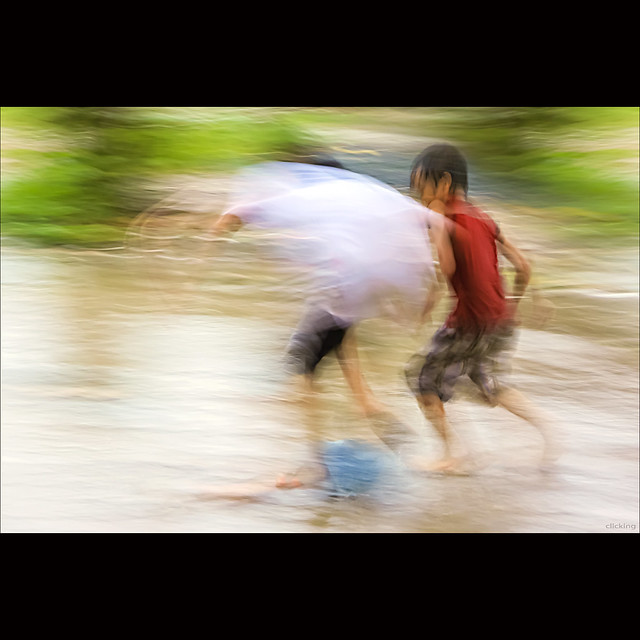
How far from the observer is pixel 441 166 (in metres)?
3.38

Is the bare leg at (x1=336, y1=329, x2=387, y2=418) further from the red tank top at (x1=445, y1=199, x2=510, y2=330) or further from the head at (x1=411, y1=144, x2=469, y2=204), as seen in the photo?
the head at (x1=411, y1=144, x2=469, y2=204)

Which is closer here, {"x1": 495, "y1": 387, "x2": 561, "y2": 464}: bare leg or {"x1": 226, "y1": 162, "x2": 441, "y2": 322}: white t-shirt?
{"x1": 226, "y1": 162, "x2": 441, "y2": 322}: white t-shirt

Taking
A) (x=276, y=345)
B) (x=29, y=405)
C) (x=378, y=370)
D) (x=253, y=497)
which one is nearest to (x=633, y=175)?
(x=378, y=370)

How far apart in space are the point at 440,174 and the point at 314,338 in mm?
680

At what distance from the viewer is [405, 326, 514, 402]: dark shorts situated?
3363mm

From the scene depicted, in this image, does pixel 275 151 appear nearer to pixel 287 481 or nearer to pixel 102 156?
pixel 102 156

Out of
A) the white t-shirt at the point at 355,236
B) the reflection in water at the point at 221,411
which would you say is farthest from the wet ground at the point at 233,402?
the white t-shirt at the point at 355,236

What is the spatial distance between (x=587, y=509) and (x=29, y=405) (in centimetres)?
190

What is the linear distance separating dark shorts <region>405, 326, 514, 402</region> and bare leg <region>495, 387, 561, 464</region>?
6 centimetres

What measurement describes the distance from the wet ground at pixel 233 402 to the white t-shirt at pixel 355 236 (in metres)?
0.14

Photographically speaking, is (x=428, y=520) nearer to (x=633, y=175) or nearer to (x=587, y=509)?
(x=587, y=509)

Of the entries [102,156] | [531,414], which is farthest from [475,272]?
[102,156]

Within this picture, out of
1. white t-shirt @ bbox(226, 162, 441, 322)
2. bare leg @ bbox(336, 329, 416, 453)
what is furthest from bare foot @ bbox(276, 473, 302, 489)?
white t-shirt @ bbox(226, 162, 441, 322)

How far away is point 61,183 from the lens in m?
3.45
